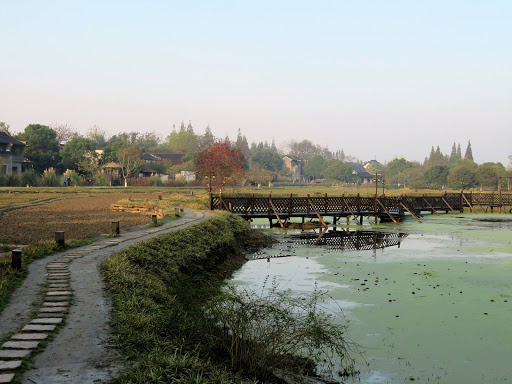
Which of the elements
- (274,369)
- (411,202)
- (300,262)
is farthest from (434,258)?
(411,202)

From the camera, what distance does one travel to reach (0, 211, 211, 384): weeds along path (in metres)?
7.17

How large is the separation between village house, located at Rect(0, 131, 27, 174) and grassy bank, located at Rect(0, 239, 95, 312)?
2486 inches

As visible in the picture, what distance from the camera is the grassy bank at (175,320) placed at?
7422 millimetres

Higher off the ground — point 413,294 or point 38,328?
point 38,328

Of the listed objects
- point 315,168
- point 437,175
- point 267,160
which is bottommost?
point 437,175

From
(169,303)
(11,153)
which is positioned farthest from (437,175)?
(169,303)

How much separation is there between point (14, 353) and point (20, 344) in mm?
400

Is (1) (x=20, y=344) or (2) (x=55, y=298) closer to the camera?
(1) (x=20, y=344)

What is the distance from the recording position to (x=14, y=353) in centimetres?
763

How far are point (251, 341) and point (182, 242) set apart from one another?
39.0ft

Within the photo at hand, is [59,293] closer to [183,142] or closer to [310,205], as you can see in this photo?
[310,205]

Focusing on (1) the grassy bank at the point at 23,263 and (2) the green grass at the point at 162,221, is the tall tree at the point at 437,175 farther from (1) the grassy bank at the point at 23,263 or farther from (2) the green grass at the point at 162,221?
(1) the grassy bank at the point at 23,263

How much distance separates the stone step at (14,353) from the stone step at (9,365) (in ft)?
0.66

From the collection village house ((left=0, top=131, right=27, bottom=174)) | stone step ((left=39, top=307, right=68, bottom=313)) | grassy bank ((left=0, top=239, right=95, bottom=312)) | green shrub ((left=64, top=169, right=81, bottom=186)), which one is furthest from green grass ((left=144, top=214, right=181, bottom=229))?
village house ((left=0, top=131, right=27, bottom=174))
